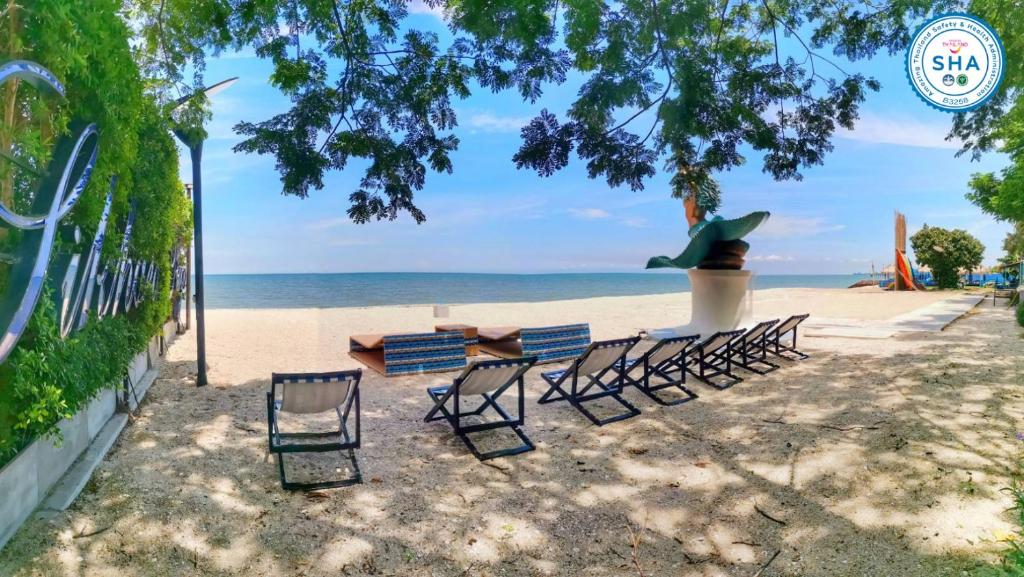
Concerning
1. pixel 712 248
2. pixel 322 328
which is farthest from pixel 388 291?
pixel 712 248

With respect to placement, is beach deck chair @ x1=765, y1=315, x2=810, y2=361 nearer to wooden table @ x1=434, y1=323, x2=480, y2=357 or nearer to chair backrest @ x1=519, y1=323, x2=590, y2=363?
chair backrest @ x1=519, y1=323, x2=590, y2=363

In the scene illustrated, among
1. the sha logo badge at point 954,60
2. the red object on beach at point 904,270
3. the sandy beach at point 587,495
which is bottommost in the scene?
the sandy beach at point 587,495

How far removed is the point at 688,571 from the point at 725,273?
808cm

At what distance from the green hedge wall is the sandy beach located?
0.70 m

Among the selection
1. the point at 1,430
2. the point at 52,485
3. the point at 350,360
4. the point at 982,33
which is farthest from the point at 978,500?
the point at 350,360

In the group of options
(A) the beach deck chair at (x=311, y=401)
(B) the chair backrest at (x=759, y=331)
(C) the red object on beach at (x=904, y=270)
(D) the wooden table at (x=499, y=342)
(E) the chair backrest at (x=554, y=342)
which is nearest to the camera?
(A) the beach deck chair at (x=311, y=401)

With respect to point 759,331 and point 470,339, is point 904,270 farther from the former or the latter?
point 470,339

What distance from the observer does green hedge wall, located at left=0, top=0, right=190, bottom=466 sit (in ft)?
9.40

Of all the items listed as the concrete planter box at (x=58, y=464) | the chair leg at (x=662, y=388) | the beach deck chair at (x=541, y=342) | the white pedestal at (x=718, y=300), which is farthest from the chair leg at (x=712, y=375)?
the concrete planter box at (x=58, y=464)

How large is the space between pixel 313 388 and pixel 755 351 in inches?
261

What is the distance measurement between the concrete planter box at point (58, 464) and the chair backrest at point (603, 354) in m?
4.04

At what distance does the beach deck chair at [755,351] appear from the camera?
741 centimetres

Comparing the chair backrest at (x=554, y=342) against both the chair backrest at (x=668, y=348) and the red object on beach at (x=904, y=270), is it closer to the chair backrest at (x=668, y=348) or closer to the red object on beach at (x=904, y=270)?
the chair backrest at (x=668, y=348)

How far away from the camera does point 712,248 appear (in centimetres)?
1038
